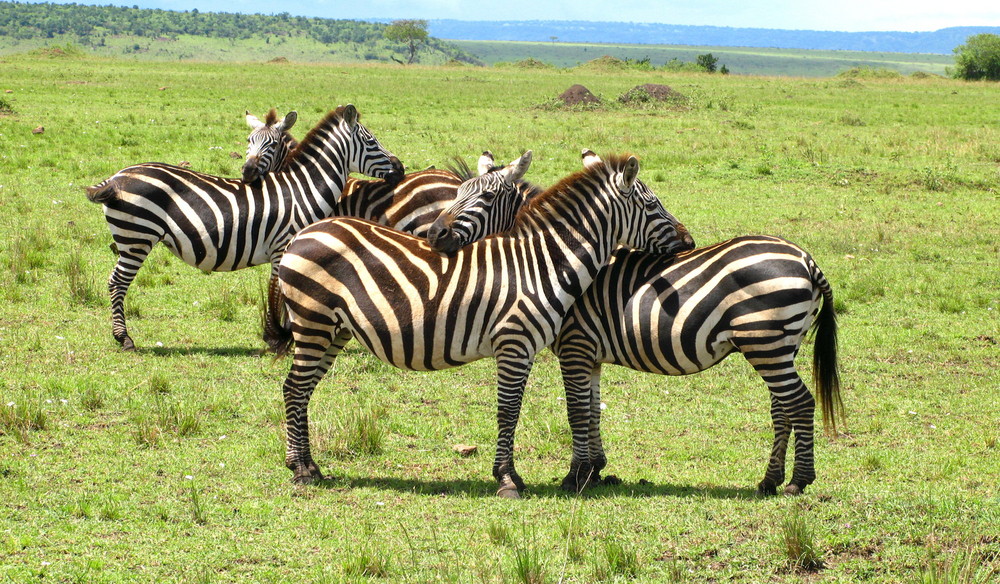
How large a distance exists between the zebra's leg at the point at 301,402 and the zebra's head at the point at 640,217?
7.40 feet

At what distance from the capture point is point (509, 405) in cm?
650

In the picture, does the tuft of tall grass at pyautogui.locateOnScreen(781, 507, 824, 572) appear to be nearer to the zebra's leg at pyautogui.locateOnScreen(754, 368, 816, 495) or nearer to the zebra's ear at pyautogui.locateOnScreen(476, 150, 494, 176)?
the zebra's leg at pyautogui.locateOnScreen(754, 368, 816, 495)

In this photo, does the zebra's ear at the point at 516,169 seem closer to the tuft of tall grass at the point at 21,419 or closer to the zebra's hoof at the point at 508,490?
the zebra's hoof at the point at 508,490

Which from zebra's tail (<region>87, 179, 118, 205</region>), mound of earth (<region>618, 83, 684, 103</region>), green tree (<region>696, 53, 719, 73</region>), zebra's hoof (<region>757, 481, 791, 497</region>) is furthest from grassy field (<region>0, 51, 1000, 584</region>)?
green tree (<region>696, 53, 719, 73</region>)

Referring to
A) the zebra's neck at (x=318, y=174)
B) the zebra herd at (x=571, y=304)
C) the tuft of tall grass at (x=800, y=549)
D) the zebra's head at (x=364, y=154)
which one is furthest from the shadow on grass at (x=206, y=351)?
the tuft of tall grass at (x=800, y=549)

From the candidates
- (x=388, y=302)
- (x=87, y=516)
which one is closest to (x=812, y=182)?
(x=388, y=302)

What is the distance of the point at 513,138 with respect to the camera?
1048 inches

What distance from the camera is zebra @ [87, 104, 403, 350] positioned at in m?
9.86

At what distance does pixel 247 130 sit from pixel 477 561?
926 inches

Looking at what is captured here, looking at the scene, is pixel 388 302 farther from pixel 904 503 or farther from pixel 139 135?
pixel 139 135

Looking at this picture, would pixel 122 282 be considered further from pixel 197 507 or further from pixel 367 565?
pixel 367 565

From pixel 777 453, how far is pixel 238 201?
618 centimetres

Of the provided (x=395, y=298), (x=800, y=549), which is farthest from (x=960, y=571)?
(x=395, y=298)

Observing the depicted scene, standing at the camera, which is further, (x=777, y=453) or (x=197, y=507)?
(x=777, y=453)
